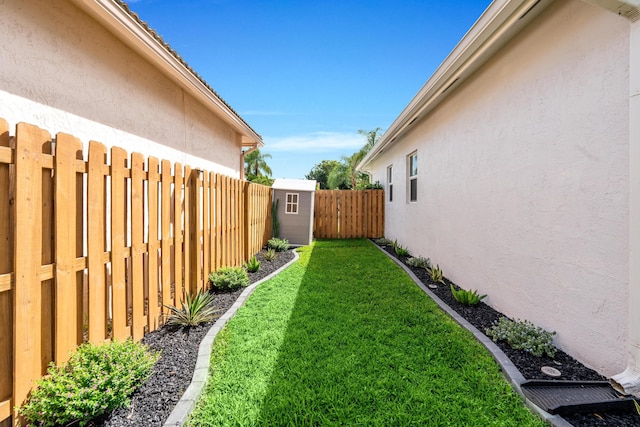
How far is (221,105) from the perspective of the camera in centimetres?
659

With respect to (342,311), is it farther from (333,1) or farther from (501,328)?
(333,1)

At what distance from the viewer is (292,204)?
1048 centimetres

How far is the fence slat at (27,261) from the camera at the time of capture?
179 centimetres

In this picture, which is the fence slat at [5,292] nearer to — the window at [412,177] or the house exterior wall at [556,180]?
the house exterior wall at [556,180]

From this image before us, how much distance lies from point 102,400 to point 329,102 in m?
17.5

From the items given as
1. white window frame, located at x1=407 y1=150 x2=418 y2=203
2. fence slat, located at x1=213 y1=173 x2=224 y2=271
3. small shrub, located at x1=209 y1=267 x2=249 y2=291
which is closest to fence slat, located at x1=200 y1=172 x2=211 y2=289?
small shrub, located at x1=209 y1=267 x2=249 y2=291

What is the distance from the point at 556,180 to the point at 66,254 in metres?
4.33

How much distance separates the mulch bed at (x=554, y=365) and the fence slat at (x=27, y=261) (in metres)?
3.59

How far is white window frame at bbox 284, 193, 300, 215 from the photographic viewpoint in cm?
1047

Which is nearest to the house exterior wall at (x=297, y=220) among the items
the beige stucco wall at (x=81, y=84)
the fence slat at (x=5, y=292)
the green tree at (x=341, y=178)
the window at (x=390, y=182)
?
the window at (x=390, y=182)

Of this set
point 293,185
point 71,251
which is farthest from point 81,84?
point 293,185

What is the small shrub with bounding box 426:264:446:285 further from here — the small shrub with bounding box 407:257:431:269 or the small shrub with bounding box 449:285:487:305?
the small shrub with bounding box 449:285:487:305

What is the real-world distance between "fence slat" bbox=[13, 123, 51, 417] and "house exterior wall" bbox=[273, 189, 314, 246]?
8.51 m

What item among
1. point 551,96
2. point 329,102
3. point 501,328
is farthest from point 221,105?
point 329,102
